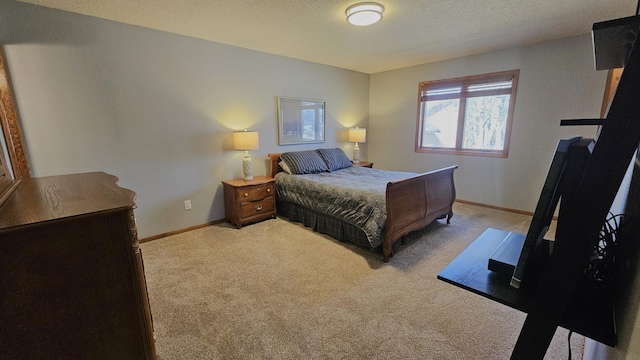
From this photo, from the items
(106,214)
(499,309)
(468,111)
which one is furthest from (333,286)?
(468,111)

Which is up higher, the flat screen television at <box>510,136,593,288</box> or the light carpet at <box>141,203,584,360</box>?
the flat screen television at <box>510,136,593,288</box>

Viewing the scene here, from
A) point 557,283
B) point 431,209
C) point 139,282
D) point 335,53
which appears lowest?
point 431,209

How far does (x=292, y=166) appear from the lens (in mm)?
3938

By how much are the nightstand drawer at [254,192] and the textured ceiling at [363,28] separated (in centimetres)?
187

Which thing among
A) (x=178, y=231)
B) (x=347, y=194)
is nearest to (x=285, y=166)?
(x=347, y=194)

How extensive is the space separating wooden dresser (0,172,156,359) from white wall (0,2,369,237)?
195cm

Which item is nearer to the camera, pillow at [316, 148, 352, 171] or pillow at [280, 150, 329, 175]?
pillow at [280, 150, 329, 175]

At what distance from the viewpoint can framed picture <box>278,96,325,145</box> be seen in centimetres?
417

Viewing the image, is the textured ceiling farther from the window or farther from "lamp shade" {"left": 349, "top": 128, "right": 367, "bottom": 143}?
"lamp shade" {"left": 349, "top": 128, "right": 367, "bottom": 143}

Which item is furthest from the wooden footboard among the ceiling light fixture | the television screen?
the television screen

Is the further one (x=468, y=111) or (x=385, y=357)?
(x=468, y=111)

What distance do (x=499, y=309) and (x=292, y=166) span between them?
287 cm

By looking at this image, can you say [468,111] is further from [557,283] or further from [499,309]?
[557,283]

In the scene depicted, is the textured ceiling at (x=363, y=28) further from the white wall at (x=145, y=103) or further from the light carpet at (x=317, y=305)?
the light carpet at (x=317, y=305)
